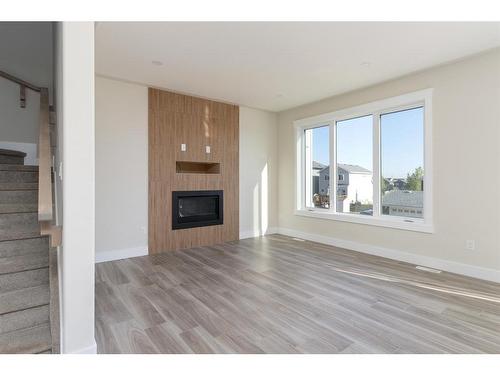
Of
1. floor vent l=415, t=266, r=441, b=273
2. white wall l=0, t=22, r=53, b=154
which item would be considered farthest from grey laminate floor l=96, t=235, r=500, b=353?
white wall l=0, t=22, r=53, b=154

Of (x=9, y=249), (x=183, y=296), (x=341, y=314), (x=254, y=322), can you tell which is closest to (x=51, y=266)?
(x=9, y=249)

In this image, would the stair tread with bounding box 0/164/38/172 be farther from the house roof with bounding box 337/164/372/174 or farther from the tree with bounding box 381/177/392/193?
the tree with bounding box 381/177/392/193

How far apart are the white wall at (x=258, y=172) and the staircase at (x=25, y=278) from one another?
3.52 m

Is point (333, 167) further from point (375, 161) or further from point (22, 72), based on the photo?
point (22, 72)

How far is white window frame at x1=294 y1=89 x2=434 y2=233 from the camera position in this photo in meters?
3.62

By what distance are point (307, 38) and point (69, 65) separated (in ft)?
7.17

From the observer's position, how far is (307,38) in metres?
2.79

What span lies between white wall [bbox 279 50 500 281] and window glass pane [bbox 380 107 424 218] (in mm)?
266

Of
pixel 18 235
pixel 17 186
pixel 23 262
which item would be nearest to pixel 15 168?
pixel 17 186

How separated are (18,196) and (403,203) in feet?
15.2

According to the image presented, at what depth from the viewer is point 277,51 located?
121 inches

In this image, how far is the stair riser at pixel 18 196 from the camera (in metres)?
2.43

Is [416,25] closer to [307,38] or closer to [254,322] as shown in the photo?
[307,38]

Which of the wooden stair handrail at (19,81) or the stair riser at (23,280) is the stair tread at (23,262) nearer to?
the stair riser at (23,280)
